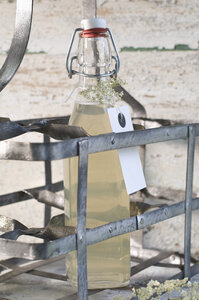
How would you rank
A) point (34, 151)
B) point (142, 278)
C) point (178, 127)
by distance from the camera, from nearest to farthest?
point (34, 151), point (178, 127), point (142, 278)

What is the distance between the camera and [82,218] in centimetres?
48

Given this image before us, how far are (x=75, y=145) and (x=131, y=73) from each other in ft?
1.06

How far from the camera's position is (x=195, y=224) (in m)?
0.76

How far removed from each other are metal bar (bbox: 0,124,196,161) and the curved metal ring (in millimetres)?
84

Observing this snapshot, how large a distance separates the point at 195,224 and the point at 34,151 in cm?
40

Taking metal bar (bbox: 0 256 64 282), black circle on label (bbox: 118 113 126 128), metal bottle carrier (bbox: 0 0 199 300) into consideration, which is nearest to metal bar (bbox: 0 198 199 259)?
metal bottle carrier (bbox: 0 0 199 300)

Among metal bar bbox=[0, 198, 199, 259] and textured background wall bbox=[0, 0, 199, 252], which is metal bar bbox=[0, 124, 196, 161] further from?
textured background wall bbox=[0, 0, 199, 252]

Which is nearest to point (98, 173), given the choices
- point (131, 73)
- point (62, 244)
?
point (62, 244)

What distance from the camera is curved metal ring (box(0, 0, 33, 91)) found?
1.65ft

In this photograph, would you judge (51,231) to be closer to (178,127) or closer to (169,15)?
(178,127)

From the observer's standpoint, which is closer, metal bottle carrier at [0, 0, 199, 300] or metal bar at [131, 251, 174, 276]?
metal bottle carrier at [0, 0, 199, 300]

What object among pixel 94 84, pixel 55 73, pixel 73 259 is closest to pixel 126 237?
pixel 73 259

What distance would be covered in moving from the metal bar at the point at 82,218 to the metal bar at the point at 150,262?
176 mm

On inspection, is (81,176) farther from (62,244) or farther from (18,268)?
(18,268)
